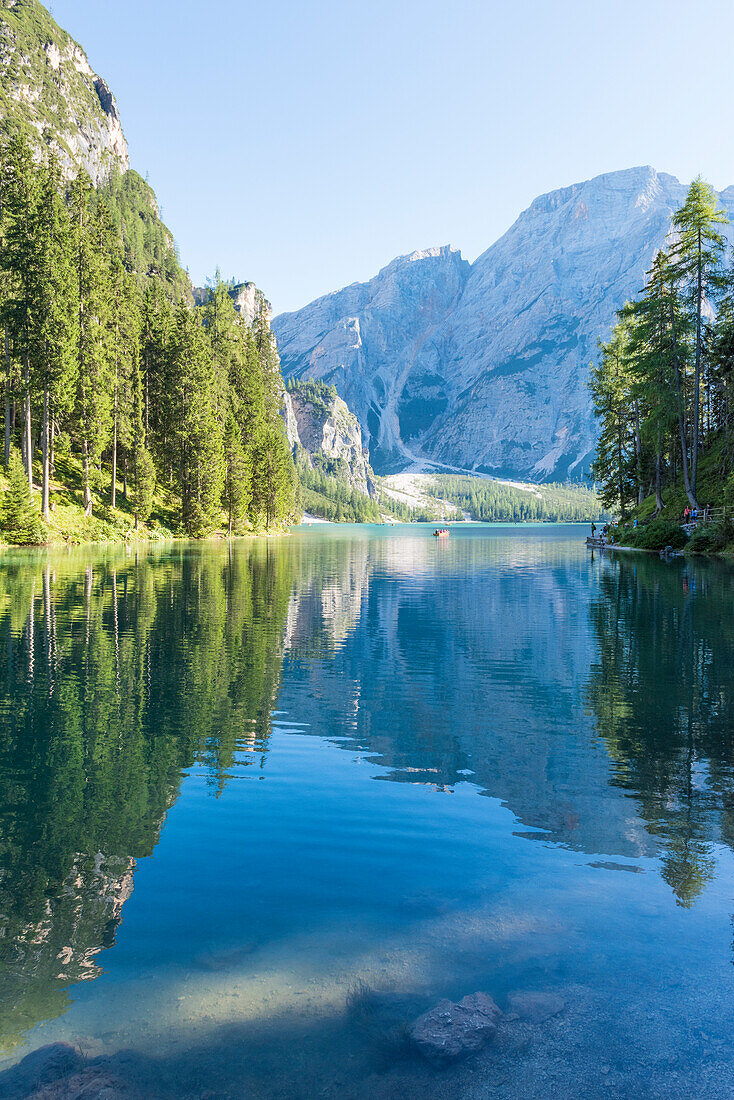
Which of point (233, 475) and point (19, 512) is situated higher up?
point (233, 475)

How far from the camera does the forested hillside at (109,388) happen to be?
2067 inches

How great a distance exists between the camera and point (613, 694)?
14148mm

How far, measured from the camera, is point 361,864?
23.7 ft

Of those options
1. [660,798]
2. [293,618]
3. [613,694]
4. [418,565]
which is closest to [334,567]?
[418,565]

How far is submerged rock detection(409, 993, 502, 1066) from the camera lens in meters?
4.51

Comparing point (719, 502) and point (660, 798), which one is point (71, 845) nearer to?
point (660, 798)

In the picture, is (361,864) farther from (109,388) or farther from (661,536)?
(109,388)

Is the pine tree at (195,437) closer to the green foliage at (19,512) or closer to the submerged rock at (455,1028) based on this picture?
the green foliage at (19,512)

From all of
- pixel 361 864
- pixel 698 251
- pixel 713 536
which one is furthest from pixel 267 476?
pixel 361 864

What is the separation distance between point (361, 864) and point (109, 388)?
215 feet

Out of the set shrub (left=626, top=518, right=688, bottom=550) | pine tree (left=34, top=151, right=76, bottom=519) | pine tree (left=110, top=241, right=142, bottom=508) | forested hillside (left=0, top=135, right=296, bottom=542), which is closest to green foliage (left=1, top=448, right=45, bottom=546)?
forested hillside (left=0, top=135, right=296, bottom=542)

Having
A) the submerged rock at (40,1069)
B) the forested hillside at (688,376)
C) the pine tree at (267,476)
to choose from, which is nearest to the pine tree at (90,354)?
the pine tree at (267,476)

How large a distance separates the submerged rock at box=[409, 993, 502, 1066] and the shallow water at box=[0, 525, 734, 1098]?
0.34ft

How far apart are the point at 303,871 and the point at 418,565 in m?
48.8
